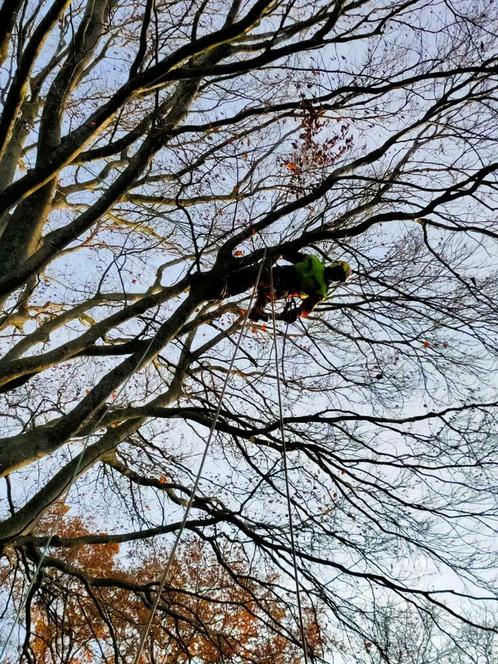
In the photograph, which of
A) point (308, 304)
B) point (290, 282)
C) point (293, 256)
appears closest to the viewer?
point (293, 256)

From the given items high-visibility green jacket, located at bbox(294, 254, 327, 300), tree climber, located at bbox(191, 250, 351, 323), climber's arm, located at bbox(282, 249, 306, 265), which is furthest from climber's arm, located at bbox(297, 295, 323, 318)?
climber's arm, located at bbox(282, 249, 306, 265)

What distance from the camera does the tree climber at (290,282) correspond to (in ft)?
12.7

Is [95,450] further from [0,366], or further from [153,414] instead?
[0,366]

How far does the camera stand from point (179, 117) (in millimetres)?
4676

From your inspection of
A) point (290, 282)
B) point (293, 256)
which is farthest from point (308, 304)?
point (293, 256)

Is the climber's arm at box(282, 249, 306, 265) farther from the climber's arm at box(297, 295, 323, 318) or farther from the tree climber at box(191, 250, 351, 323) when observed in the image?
the climber's arm at box(297, 295, 323, 318)

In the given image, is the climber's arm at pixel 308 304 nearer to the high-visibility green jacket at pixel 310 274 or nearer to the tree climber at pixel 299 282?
the tree climber at pixel 299 282

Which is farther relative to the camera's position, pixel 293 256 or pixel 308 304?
pixel 308 304

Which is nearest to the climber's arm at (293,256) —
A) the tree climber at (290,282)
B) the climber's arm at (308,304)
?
the tree climber at (290,282)

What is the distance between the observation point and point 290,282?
4168mm

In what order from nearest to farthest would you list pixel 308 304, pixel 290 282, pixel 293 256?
pixel 293 256
pixel 290 282
pixel 308 304

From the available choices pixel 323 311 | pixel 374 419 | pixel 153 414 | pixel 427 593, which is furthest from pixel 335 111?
pixel 427 593

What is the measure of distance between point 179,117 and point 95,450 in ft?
10.1

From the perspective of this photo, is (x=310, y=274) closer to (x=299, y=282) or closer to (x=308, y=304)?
(x=299, y=282)
